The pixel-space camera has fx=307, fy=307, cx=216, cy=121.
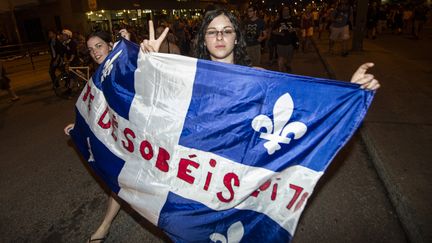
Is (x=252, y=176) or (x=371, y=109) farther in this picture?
(x=371, y=109)

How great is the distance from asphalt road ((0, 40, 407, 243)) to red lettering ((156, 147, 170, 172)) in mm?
1101

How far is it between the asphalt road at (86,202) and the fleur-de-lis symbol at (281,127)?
1372 millimetres

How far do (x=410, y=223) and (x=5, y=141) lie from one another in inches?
260

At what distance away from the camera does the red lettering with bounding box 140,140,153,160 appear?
230 cm

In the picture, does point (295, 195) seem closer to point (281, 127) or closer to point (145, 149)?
point (281, 127)

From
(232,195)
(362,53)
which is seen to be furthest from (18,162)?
(362,53)

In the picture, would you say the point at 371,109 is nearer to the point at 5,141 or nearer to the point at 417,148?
the point at 417,148

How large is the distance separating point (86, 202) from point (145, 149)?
1.89 meters

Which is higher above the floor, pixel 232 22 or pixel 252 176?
pixel 232 22

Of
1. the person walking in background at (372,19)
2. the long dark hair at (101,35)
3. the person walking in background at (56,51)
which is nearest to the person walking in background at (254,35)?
the person walking in background at (56,51)

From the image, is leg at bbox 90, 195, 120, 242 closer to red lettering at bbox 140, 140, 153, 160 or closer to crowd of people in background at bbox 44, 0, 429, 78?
red lettering at bbox 140, 140, 153, 160

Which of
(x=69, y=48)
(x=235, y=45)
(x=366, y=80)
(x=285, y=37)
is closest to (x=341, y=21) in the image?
(x=285, y=37)

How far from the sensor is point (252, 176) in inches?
80.4

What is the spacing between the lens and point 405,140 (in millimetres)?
4543
